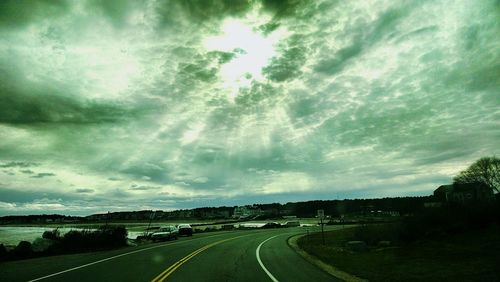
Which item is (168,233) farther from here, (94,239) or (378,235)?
(378,235)

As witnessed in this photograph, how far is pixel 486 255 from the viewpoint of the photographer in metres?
20.8

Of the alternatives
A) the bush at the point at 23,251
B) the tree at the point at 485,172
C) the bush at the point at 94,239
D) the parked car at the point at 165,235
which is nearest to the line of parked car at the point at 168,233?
the parked car at the point at 165,235

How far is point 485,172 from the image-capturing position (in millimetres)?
75812

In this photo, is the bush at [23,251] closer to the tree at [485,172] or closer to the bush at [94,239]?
the bush at [94,239]

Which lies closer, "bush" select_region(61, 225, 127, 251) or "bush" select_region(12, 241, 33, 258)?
"bush" select_region(12, 241, 33, 258)

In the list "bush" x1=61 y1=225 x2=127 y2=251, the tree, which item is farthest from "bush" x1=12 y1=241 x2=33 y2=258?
the tree

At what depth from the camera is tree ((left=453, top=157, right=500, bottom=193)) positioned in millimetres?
73812

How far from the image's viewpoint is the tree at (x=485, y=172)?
7381cm

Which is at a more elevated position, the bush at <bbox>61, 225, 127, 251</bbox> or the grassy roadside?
the bush at <bbox>61, 225, 127, 251</bbox>

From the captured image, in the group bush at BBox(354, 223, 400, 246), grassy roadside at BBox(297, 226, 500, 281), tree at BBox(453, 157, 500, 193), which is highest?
tree at BBox(453, 157, 500, 193)

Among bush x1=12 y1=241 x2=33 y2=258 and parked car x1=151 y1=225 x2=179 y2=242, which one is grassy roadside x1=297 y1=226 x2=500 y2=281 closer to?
bush x1=12 y1=241 x2=33 y2=258

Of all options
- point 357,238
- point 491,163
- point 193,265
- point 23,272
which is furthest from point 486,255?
point 491,163

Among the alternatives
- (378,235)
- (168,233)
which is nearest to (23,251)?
(168,233)

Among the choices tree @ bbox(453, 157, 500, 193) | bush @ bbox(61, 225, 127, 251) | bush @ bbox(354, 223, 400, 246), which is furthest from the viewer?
tree @ bbox(453, 157, 500, 193)
